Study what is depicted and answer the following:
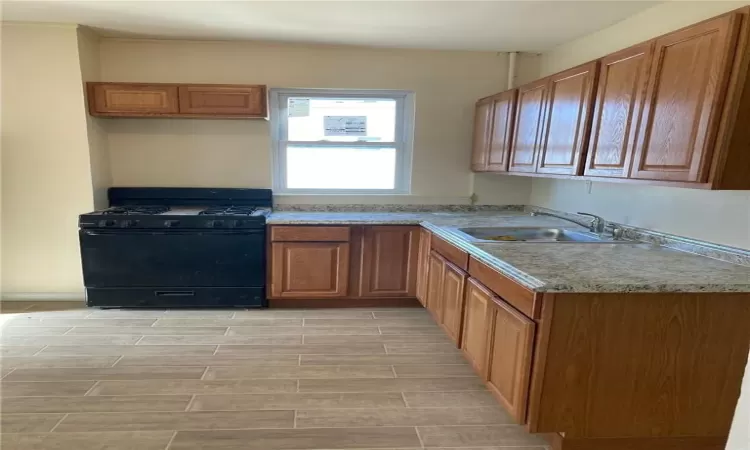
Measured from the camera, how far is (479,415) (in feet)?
6.83

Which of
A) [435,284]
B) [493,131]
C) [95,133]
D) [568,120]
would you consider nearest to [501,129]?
[493,131]

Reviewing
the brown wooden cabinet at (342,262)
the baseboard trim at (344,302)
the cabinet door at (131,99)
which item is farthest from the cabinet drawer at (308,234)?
the cabinet door at (131,99)

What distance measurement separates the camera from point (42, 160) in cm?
323

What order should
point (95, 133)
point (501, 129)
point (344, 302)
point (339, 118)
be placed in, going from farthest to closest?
point (339, 118) → point (344, 302) → point (95, 133) → point (501, 129)

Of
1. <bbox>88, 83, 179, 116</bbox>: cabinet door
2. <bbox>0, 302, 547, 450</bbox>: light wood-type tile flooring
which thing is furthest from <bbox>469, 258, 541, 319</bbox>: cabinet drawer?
<bbox>88, 83, 179, 116</bbox>: cabinet door

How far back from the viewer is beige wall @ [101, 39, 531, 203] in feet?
11.3

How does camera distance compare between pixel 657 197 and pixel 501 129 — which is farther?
pixel 501 129

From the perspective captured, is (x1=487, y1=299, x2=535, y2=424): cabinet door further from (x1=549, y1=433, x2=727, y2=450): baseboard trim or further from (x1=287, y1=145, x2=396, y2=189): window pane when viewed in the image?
(x1=287, y1=145, x2=396, y2=189): window pane

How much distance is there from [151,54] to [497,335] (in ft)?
11.3

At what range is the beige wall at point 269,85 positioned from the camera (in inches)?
135

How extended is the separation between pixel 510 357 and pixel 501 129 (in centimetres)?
196

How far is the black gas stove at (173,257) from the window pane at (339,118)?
90 centimetres

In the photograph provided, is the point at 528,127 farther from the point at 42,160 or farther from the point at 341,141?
the point at 42,160

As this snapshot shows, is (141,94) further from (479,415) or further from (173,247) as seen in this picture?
(479,415)
